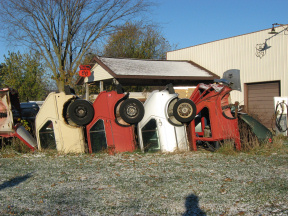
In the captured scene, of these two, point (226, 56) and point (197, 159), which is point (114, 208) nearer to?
point (197, 159)

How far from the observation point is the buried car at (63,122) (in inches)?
345

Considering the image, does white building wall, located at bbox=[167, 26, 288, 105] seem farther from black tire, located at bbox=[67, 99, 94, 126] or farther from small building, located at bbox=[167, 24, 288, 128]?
black tire, located at bbox=[67, 99, 94, 126]

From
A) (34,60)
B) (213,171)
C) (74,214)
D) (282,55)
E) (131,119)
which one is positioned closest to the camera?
(74,214)

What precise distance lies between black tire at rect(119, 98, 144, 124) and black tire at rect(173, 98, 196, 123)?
0.90 m

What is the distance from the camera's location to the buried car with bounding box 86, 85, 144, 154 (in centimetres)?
879


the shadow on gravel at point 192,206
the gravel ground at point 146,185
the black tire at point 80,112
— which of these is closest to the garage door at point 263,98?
Answer: the gravel ground at point 146,185

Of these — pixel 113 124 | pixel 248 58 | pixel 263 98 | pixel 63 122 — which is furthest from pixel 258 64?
pixel 63 122

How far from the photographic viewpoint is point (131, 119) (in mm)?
8750

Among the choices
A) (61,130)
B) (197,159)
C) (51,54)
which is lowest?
(197,159)

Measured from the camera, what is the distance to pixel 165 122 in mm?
8664

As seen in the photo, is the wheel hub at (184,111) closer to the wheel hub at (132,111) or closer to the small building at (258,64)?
the wheel hub at (132,111)

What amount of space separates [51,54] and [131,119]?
62.4ft

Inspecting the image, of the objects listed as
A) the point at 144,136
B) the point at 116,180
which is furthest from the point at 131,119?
the point at 116,180

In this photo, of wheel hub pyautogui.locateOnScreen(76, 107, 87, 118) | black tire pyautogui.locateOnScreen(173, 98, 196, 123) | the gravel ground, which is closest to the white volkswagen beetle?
black tire pyautogui.locateOnScreen(173, 98, 196, 123)
